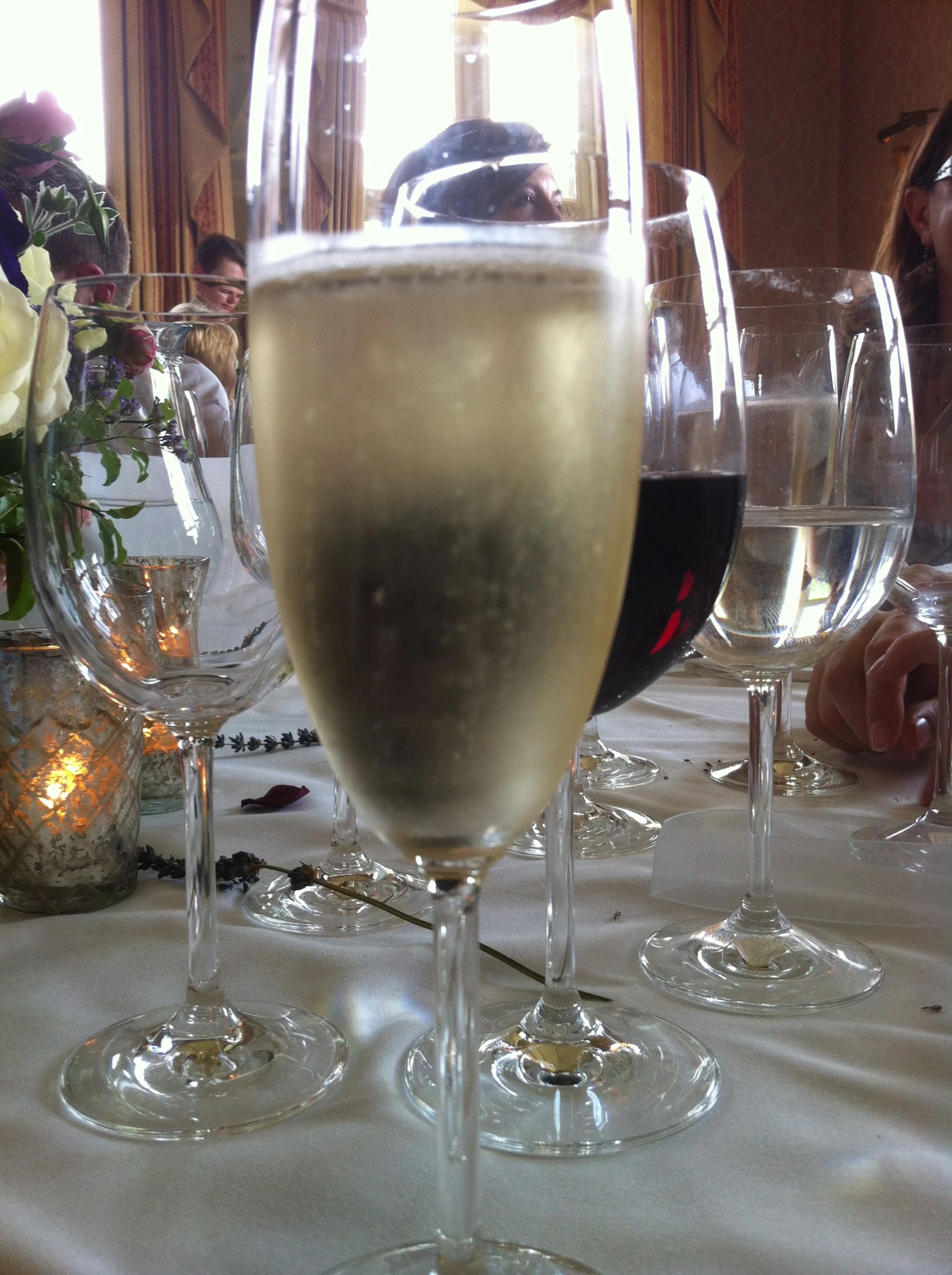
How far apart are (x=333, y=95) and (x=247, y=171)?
31 millimetres

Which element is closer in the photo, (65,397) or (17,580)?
(65,397)

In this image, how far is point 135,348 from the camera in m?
0.53

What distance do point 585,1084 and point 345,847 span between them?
0.33 metres

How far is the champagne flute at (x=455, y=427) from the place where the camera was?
290 millimetres

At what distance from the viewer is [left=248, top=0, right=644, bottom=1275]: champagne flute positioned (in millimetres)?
290

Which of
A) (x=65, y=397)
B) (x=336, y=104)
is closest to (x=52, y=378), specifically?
(x=65, y=397)

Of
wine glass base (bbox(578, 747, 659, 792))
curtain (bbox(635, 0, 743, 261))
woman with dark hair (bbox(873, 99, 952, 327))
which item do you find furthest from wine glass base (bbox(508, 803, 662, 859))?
curtain (bbox(635, 0, 743, 261))

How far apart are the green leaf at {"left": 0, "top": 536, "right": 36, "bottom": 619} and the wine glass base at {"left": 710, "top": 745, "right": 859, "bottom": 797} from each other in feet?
1.82

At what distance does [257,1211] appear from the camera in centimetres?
41

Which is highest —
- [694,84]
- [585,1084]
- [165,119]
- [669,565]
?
[694,84]

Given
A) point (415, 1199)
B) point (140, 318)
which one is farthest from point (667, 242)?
point (415, 1199)

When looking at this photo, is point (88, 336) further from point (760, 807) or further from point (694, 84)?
point (694, 84)

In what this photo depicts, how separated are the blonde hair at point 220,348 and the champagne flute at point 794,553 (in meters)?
0.28

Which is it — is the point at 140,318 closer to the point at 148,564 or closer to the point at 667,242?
the point at 148,564
